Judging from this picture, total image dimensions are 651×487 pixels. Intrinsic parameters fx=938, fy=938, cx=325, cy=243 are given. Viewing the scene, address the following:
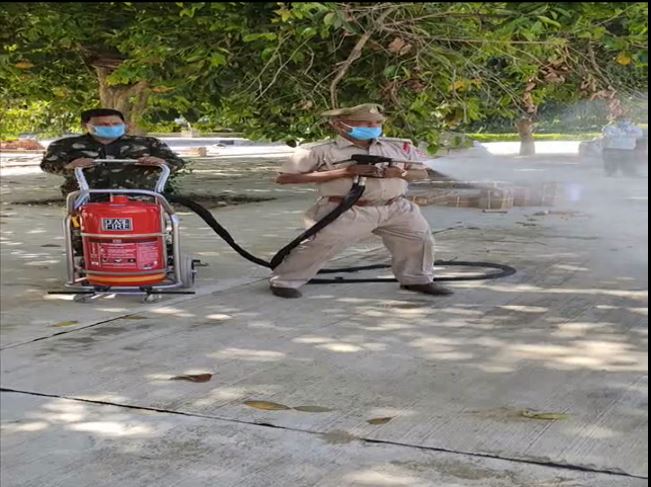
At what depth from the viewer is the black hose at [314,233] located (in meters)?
6.89

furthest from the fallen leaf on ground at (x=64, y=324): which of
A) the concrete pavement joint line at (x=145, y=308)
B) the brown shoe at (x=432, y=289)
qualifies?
the brown shoe at (x=432, y=289)

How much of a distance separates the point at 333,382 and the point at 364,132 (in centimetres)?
247

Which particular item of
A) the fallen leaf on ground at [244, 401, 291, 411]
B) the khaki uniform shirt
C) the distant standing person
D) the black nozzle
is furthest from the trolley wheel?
the distant standing person

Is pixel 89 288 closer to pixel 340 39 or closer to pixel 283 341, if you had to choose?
pixel 283 341

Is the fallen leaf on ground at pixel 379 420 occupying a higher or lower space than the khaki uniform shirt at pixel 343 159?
lower

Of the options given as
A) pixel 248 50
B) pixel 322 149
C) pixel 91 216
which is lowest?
pixel 91 216

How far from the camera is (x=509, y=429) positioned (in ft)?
13.7

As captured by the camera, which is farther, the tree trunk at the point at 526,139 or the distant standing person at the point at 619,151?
the tree trunk at the point at 526,139

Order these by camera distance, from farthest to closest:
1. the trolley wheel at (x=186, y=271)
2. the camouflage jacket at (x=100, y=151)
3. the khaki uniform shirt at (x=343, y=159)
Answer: the camouflage jacket at (x=100, y=151) → the trolley wheel at (x=186, y=271) → the khaki uniform shirt at (x=343, y=159)

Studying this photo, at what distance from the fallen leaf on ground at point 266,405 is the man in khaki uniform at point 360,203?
2609 mm

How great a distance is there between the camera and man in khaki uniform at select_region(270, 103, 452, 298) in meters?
6.86

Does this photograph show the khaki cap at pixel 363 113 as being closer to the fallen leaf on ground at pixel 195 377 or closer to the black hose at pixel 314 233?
the black hose at pixel 314 233

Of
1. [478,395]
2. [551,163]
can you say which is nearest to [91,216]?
[478,395]

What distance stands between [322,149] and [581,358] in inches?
101
